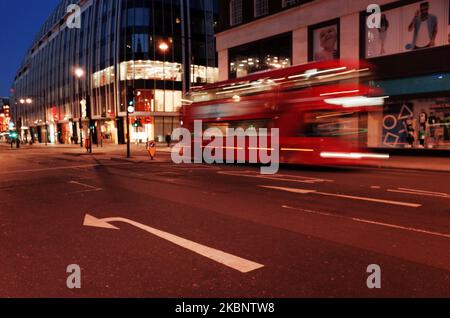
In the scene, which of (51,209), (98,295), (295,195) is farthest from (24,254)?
(295,195)

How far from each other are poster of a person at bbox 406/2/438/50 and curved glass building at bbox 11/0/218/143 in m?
28.7

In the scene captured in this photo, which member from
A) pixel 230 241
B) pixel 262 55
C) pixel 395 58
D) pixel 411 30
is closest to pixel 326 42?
pixel 395 58

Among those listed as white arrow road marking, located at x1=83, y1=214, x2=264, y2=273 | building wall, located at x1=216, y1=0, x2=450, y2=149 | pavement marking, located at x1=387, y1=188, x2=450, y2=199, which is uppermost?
building wall, located at x1=216, y1=0, x2=450, y2=149

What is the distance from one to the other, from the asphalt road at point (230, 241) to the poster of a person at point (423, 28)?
42.5 feet

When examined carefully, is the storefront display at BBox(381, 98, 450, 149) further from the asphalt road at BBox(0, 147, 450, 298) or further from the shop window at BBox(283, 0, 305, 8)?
the asphalt road at BBox(0, 147, 450, 298)

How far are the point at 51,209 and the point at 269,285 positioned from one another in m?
6.30

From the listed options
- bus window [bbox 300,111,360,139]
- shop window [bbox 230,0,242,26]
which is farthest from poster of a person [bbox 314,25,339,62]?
bus window [bbox 300,111,360,139]

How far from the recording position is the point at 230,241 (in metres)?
5.92

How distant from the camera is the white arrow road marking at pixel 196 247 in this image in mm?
4867

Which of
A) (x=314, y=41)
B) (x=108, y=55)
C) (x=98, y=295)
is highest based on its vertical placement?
(x=108, y=55)

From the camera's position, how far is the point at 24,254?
216 inches

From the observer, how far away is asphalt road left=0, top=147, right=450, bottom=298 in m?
4.27

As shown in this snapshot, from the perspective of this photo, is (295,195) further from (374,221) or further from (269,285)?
(269,285)

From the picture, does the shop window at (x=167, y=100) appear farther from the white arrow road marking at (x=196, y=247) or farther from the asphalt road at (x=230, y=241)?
the white arrow road marking at (x=196, y=247)
